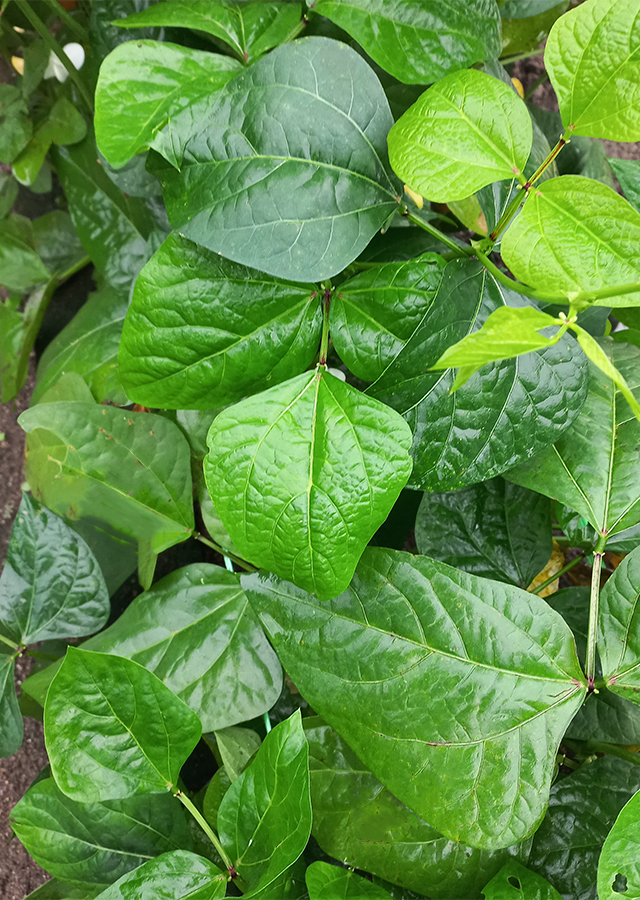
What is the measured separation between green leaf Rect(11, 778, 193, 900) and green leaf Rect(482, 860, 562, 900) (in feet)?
1.03

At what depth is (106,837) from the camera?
0.67m

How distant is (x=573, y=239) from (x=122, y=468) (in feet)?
1.77

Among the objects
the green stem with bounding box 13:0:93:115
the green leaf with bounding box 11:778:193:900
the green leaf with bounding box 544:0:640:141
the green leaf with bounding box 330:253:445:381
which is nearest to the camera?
the green leaf with bounding box 544:0:640:141

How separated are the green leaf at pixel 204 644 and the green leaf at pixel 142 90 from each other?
46 centimetres

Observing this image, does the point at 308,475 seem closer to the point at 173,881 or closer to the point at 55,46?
the point at 173,881

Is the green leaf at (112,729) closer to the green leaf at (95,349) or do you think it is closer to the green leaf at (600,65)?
the green leaf at (95,349)

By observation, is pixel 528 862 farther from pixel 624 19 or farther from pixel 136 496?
pixel 624 19

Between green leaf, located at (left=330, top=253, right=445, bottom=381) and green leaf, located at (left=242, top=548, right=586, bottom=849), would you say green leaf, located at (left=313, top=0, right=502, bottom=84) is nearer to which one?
green leaf, located at (left=330, top=253, right=445, bottom=381)

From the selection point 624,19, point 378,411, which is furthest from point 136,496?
point 624,19

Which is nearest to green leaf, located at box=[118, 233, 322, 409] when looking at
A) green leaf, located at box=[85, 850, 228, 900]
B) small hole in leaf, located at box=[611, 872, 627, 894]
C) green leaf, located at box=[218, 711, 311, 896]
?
green leaf, located at box=[218, 711, 311, 896]

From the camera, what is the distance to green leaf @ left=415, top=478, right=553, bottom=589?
699 mm

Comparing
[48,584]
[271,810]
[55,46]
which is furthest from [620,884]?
[55,46]

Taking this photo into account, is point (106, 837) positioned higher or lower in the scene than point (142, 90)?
lower

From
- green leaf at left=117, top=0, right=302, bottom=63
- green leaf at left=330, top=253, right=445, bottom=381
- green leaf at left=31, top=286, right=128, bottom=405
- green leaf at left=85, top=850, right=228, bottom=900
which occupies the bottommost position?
green leaf at left=85, top=850, right=228, bottom=900
